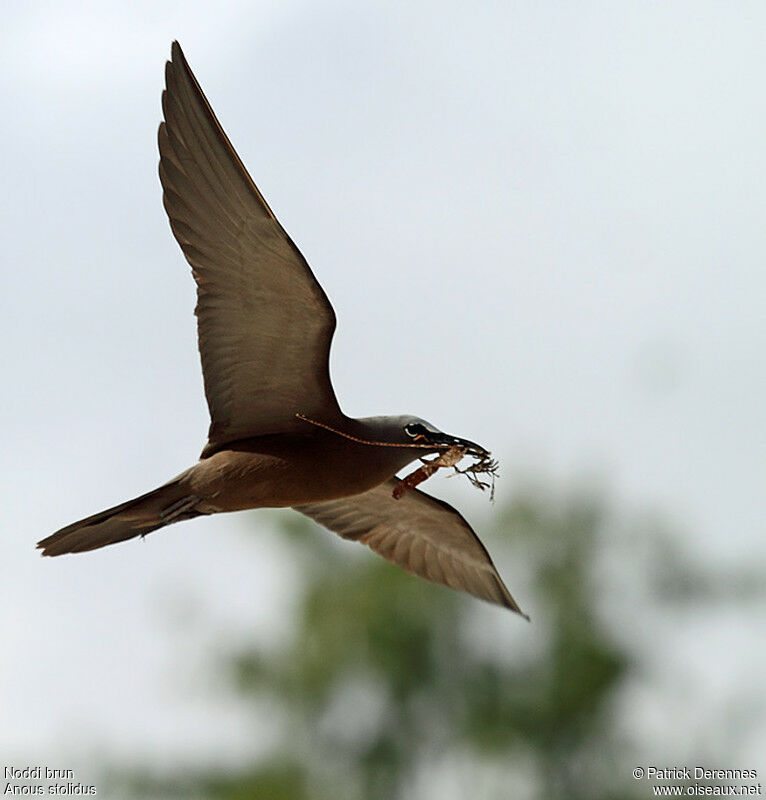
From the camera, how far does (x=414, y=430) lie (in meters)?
4.02

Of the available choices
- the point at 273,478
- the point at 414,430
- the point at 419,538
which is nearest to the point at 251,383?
the point at 273,478

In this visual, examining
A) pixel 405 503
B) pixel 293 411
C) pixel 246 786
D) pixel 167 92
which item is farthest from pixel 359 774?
pixel 167 92

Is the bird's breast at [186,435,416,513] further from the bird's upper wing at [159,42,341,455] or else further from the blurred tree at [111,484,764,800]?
the blurred tree at [111,484,764,800]

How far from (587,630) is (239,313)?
11202 mm

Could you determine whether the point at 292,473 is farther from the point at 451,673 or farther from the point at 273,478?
the point at 451,673

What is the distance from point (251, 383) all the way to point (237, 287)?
1.10ft

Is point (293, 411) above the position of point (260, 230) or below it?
below

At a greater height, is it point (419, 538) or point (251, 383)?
point (251, 383)

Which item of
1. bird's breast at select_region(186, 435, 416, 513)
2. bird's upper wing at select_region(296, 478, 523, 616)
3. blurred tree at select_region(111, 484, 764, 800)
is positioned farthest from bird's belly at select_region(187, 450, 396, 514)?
blurred tree at select_region(111, 484, 764, 800)

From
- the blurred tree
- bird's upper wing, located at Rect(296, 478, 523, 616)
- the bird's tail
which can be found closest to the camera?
the bird's tail

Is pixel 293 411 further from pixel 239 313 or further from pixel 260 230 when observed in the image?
pixel 260 230

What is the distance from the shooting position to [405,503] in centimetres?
511

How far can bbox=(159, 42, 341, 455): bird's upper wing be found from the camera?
368 cm

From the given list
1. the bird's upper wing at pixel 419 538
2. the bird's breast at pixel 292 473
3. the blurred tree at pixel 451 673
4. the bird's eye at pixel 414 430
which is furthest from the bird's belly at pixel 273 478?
the blurred tree at pixel 451 673
